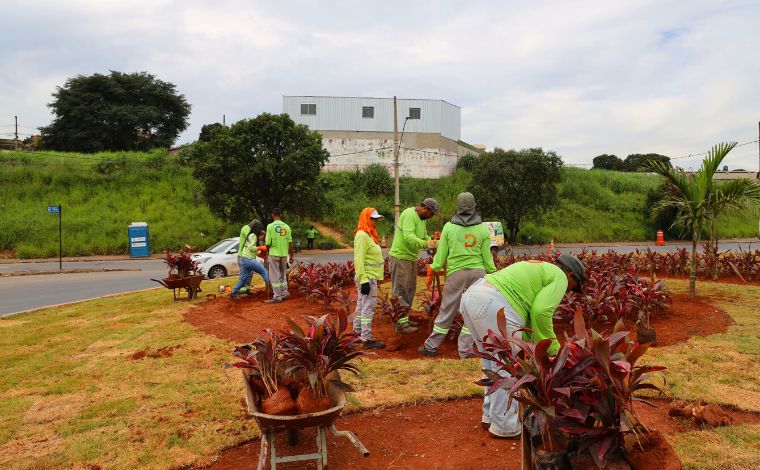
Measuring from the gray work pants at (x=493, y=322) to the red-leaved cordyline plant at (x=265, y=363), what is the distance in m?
1.45

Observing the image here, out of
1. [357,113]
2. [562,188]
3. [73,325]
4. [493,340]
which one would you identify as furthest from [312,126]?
[493,340]

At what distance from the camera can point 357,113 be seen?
4416 centimetres

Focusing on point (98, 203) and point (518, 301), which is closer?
point (518, 301)

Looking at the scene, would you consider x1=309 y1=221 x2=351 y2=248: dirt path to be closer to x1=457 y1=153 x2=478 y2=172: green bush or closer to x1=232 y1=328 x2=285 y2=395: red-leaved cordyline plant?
x1=457 y1=153 x2=478 y2=172: green bush

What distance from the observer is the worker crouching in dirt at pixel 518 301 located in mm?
3988

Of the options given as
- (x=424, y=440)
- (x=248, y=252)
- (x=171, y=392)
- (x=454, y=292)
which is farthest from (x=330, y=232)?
(x=424, y=440)

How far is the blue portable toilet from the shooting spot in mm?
28609

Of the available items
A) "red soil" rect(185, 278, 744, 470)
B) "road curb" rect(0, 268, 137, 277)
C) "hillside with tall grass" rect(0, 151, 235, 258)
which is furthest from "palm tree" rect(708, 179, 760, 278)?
"hillside with tall grass" rect(0, 151, 235, 258)

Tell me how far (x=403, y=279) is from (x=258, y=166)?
20.3 m

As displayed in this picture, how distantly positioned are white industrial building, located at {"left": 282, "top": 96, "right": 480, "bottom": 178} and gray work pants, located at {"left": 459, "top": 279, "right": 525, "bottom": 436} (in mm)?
39126

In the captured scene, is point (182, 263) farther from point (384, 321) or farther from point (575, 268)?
point (575, 268)

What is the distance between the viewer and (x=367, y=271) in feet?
23.1

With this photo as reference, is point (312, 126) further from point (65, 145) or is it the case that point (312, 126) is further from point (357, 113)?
point (65, 145)

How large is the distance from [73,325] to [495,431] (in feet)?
25.6
